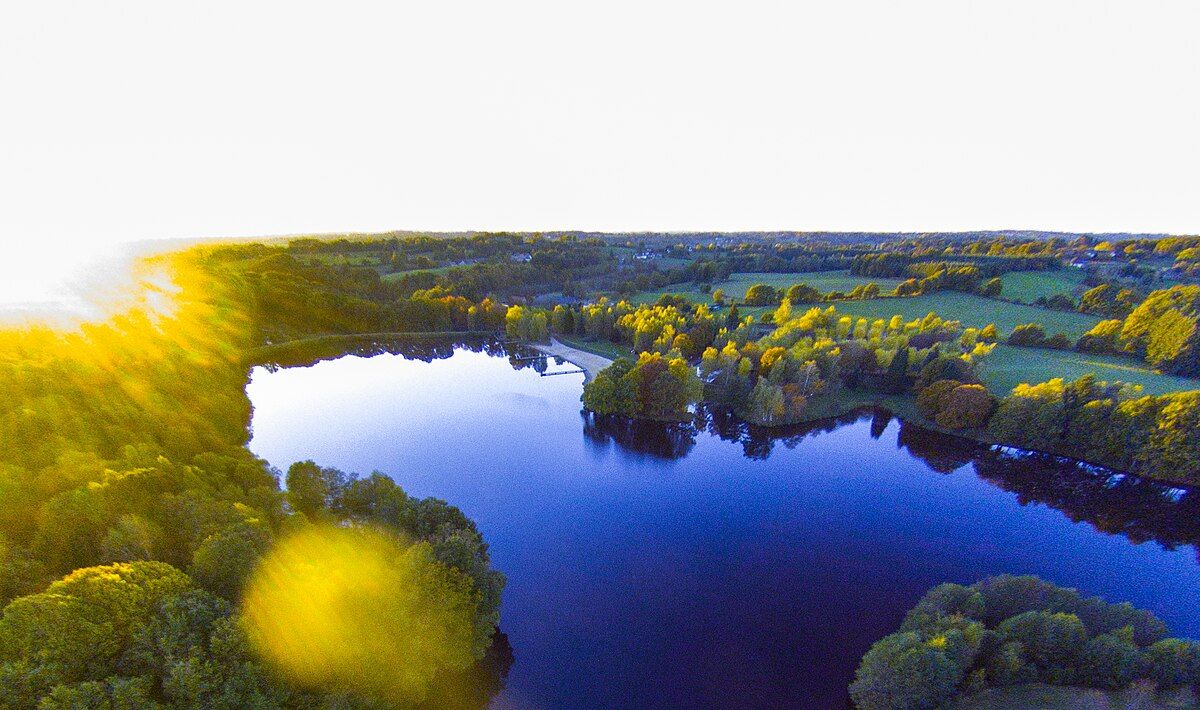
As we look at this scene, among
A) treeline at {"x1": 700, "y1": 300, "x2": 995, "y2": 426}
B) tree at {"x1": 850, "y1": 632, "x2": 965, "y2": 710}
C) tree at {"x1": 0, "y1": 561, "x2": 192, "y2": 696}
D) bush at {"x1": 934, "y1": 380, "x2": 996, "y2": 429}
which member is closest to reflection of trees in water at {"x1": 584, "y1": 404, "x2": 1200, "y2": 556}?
bush at {"x1": 934, "y1": 380, "x2": 996, "y2": 429}

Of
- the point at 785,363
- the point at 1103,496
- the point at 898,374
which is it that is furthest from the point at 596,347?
the point at 1103,496

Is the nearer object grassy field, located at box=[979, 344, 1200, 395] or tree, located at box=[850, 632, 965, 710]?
tree, located at box=[850, 632, 965, 710]

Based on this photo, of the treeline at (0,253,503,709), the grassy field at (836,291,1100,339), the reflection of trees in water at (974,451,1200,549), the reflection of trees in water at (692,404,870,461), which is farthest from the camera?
the grassy field at (836,291,1100,339)

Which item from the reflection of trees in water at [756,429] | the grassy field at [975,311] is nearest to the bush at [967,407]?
the reflection of trees in water at [756,429]

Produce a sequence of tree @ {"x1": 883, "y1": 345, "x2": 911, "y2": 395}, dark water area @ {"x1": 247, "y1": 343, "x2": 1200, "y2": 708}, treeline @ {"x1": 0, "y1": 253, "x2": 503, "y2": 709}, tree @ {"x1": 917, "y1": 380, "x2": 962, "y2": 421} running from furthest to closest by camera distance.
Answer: tree @ {"x1": 883, "y1": 345, "x2": 911, "y2": 395} < tree @ {"x1": 917, "y1": 380, "x2": 962, "y2": 421} < dark water area @ {"x1": 247, "y1": 343, "x2": 1200, "y2": 708} < treeline @ {"x1": 0, "y1": 253, "x2": 503, "y2": 709}

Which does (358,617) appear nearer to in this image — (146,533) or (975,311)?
(146,533)

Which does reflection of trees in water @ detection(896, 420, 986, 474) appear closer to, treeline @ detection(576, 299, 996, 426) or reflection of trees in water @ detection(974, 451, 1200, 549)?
reflection of trees in water @ detection(974, 451, 1200, 549)

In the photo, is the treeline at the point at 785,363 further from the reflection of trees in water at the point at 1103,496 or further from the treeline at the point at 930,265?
the treeline at the point at 930,265

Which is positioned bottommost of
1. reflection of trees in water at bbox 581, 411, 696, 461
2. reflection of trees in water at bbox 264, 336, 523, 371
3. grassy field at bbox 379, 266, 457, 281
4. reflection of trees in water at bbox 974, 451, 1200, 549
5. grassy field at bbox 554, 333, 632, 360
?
reflection of trees in water at bbox 974, 451, 1200, 549
